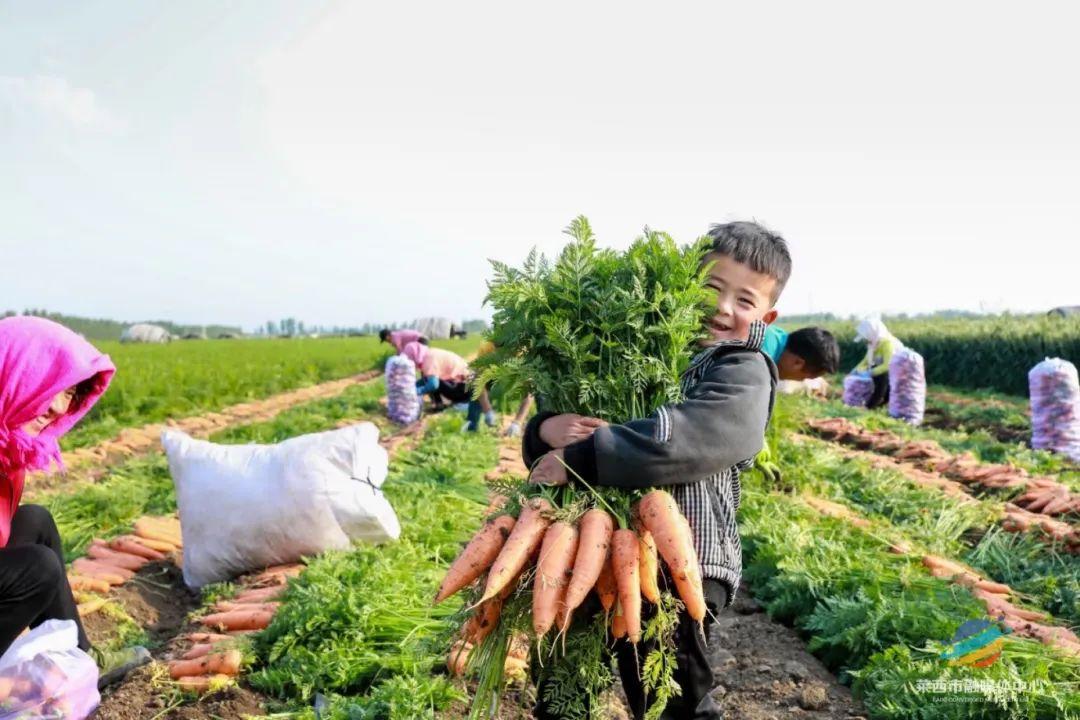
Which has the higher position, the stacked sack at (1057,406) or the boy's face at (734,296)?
the boy's face at (734,296)

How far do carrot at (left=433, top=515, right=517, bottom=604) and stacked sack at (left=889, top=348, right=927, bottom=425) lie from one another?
403 inches

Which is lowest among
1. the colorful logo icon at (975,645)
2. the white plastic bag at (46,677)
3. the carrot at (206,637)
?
the carrot at (206,637)

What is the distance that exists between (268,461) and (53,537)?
111 cm

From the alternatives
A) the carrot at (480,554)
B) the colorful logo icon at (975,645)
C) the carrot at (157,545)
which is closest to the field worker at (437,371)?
the carrot at (157,545)

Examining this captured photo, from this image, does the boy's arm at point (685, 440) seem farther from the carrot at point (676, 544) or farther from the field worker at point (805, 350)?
the field worker at point (805, 350)

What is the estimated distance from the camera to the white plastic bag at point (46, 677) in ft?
7.90

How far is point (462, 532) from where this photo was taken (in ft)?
15.1

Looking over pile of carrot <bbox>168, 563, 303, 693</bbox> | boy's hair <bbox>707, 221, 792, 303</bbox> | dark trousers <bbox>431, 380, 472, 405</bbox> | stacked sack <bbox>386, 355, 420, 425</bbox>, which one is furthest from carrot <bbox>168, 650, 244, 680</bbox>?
dark trousers <bbox>431, 380, 472, 405</bbox>

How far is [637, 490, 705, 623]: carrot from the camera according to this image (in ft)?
5.90

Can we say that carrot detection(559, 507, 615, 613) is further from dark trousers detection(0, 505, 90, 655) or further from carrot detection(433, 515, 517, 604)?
dark trousers detection(0, 505, 90, 655)

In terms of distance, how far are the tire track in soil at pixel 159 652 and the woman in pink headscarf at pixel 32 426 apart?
0.45m

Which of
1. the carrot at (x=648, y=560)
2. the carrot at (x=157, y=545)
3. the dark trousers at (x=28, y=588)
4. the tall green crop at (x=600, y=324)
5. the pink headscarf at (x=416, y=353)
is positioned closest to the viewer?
the carrot at (x=648, y=560)

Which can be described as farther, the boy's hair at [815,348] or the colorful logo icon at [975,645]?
the boy's hair at [815,348]

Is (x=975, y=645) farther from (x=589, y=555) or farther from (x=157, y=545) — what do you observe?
(x=157, y=545)
